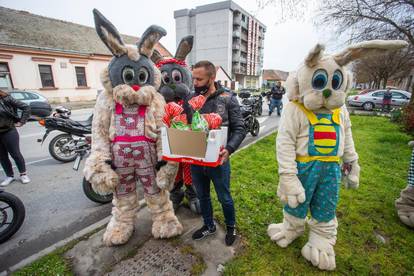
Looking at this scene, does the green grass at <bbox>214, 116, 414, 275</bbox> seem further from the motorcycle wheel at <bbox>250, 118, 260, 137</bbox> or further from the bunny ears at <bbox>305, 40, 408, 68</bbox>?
the motorcycle wheel at <bbox>250, 118, 260, 137</bbox>

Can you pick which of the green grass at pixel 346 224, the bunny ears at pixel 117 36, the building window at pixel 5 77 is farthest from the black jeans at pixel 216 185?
the building window at pixel 5 77

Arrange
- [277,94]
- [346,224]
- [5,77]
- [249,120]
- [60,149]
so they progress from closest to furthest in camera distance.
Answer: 1. [346,224]
2. [60,149]
3. [249,120]
4. [277,94]
5. [5,77]

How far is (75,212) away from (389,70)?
34082 mm

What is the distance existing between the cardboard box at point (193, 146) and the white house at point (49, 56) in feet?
55.8

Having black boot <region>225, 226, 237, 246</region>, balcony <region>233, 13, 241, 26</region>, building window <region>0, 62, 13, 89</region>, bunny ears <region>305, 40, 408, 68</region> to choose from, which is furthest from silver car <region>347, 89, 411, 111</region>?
balcony <region>233, 13, 241, 26</region>

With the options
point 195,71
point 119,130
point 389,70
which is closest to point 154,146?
point 119,130

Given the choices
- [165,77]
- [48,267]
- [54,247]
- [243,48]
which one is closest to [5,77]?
[54,247]

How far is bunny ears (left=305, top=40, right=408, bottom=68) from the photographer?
1803mm

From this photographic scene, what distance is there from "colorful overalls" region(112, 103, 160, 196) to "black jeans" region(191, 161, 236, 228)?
0.51m

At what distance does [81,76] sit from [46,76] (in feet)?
9.12

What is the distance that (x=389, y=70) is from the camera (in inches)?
1019

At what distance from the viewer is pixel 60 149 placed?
5344 mm

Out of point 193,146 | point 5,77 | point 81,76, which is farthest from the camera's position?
point 81,76

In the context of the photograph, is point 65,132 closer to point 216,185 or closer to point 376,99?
point 216,185
